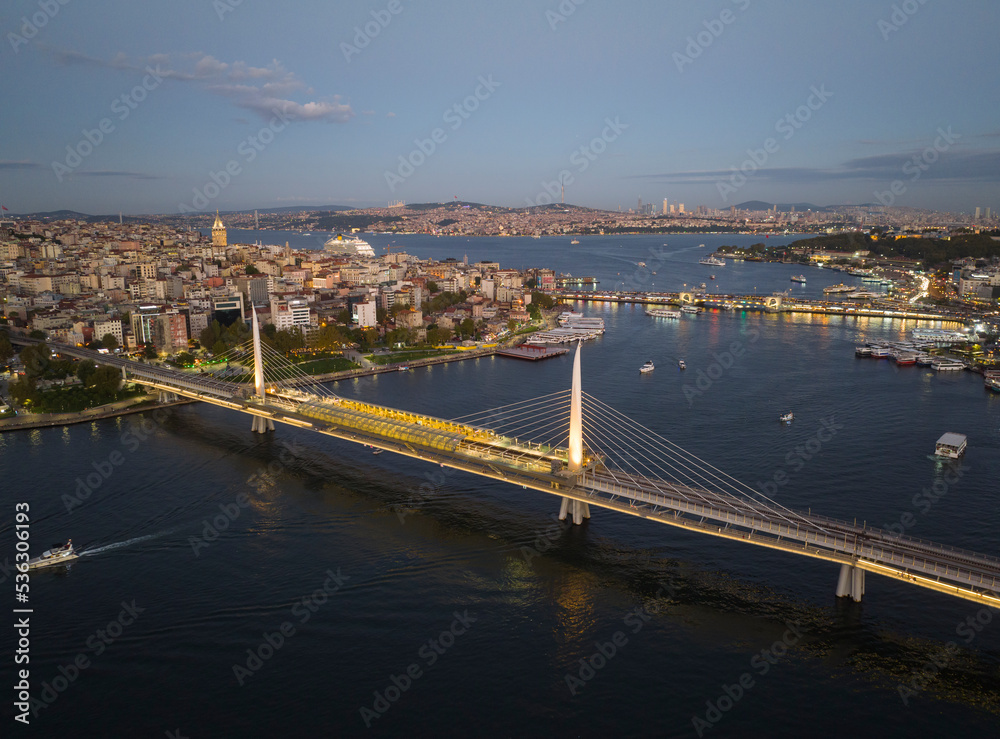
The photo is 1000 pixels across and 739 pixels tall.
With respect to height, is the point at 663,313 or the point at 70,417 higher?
the point at 663,313

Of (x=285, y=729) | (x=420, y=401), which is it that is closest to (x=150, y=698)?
(x=285, y=729)

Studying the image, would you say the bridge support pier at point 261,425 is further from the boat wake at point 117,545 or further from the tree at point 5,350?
the tree at point 5,350

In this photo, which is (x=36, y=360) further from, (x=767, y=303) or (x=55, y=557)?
(x=767, y=303)

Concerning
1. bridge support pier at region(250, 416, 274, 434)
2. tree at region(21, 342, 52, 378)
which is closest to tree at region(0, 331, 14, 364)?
tree at region(21, 342, 52, 378)

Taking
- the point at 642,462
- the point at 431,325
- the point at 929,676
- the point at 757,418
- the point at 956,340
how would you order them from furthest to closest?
the point at 431,325, the point at 956,340, the point at 757,418, the point at 642,462, the point at 929,676

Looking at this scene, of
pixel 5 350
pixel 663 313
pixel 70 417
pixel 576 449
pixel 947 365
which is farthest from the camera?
pixel 663 313

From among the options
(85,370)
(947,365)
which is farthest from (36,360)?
(947,365)

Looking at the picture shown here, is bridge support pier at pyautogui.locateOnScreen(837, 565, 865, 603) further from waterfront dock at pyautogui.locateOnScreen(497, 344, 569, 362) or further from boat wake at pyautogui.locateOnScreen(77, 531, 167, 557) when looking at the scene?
waterfront dock at pyautogui.locateOnScreen(497, 344, 569, 362)

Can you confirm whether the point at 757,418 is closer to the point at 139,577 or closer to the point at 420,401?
the point at 420,401
